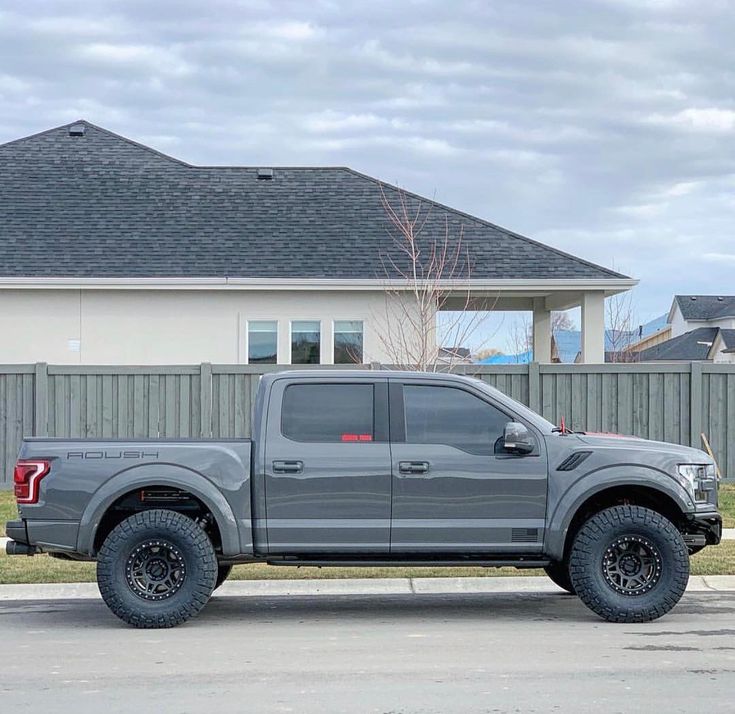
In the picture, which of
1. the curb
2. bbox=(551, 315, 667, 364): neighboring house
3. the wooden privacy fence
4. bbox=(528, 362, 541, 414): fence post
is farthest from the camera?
bbox=(551, 315, 667, 364): neighboring house

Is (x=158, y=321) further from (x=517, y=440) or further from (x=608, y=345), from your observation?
(x=608, y=345)

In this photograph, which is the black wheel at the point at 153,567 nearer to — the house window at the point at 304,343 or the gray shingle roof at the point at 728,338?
the house window at the point at 304,343

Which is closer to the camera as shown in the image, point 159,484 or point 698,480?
point 159,484

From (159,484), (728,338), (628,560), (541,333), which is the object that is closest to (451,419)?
(628,560)

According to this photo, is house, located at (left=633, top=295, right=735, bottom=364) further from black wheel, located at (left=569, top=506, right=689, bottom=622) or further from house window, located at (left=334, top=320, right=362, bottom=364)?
black wheel, located at (left=569, top=506, right=689, bottom=622)

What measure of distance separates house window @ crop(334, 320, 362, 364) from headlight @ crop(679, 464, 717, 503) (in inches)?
450

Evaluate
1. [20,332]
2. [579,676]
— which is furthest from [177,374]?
[579,676]

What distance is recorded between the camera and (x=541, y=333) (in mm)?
24016

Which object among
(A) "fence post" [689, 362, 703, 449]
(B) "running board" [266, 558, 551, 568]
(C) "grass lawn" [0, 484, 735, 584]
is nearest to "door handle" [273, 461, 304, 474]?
(B) "running board" [266, 558, 551, 568]

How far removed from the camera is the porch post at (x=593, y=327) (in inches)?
813

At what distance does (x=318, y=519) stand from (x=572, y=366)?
9519 millimetres

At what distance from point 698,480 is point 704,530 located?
1.40 ft

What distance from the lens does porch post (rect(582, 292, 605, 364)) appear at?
67.8 feet

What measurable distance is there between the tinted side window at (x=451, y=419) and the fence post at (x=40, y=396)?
9412 millimetres
